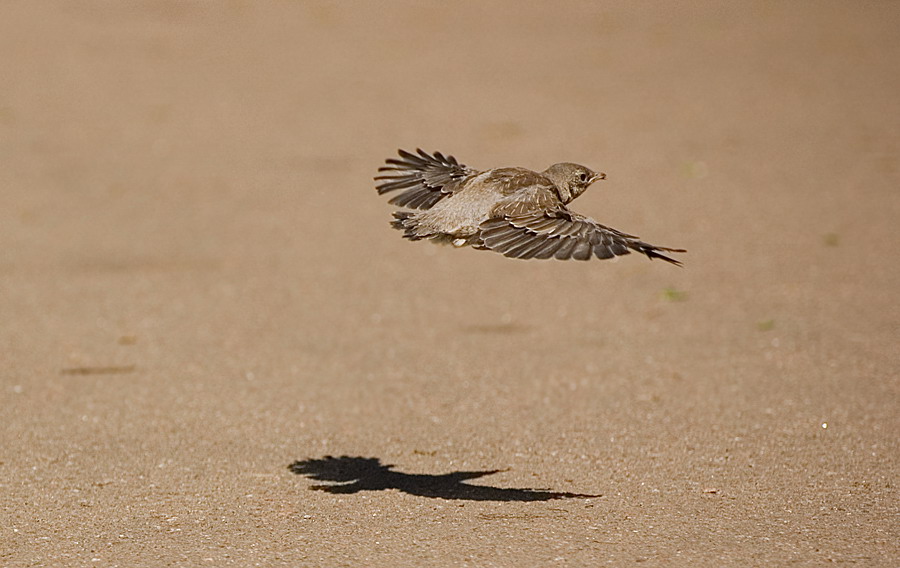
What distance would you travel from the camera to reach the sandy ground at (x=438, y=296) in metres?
6.41

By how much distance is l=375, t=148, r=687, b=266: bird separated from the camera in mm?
5305

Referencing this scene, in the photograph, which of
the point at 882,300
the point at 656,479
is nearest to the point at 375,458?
the point at 656,479

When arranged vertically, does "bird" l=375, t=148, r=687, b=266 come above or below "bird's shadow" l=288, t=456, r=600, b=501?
above

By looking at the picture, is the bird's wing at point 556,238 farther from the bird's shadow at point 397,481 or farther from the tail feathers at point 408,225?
the bird's shadow at point 397,481

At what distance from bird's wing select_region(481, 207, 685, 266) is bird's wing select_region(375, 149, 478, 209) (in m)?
0.70

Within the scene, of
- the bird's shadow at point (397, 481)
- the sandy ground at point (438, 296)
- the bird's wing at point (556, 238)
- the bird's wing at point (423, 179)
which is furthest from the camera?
the bird's shadow at point (397, 481)

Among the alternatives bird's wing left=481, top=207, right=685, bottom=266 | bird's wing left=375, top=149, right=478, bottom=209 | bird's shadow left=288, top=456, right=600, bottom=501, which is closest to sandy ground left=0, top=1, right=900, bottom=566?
bird's shadow left=288, top=456, right=600, bottom=501

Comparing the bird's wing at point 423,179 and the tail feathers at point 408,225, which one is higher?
the bird's wing at point 423,179

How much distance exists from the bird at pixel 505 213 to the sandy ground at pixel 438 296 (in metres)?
1.37

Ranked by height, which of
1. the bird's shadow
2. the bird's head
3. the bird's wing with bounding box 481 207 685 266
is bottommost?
the bird's shadow

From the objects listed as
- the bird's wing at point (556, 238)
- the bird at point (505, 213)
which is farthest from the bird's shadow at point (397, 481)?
the bird's wing at point (556, 238)

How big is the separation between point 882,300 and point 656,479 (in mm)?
4464

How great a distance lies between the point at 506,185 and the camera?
5801 mm

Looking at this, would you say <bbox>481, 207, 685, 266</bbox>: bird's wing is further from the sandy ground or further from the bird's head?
the sandy ground
